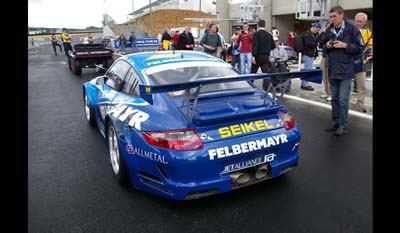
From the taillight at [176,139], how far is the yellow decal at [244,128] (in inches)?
9.6

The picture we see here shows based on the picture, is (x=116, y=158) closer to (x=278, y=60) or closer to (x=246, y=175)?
(x=246, y=175)

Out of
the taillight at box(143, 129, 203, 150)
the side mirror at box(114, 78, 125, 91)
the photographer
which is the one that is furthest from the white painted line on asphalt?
the side mirror at box(114, 78, 125, 91)

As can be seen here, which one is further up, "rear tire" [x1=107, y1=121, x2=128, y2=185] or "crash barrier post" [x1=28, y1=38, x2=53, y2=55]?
"crash barrier post" [x1=28, y1=38, x2=53, y2=55]

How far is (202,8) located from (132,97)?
66637mm

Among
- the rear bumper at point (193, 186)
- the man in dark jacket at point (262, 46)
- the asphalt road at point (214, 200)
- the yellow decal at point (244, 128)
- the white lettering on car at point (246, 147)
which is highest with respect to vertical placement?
the man in dark jacket at point (262, 46)

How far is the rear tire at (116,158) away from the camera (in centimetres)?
310

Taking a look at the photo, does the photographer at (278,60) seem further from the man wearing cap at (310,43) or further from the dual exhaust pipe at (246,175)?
the dual exhaust pipe at (246,175)

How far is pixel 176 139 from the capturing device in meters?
2.63

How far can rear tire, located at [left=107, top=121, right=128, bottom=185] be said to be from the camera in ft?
10.2

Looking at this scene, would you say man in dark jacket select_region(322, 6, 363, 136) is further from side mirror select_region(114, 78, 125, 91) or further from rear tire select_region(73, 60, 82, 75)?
rear tire select_region(73, 60, 82, 75)

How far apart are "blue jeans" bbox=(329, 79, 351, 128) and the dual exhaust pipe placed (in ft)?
7.73

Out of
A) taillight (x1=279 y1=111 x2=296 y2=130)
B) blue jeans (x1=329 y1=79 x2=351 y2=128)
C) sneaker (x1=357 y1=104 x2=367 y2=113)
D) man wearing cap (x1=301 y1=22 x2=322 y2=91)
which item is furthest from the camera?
man wearing cap (x1=301 y1=22 x2=322 y2=91)

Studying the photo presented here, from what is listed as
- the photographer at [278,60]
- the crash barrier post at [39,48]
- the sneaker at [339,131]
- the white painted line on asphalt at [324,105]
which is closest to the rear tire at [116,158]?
the sneaker at [339,131]
